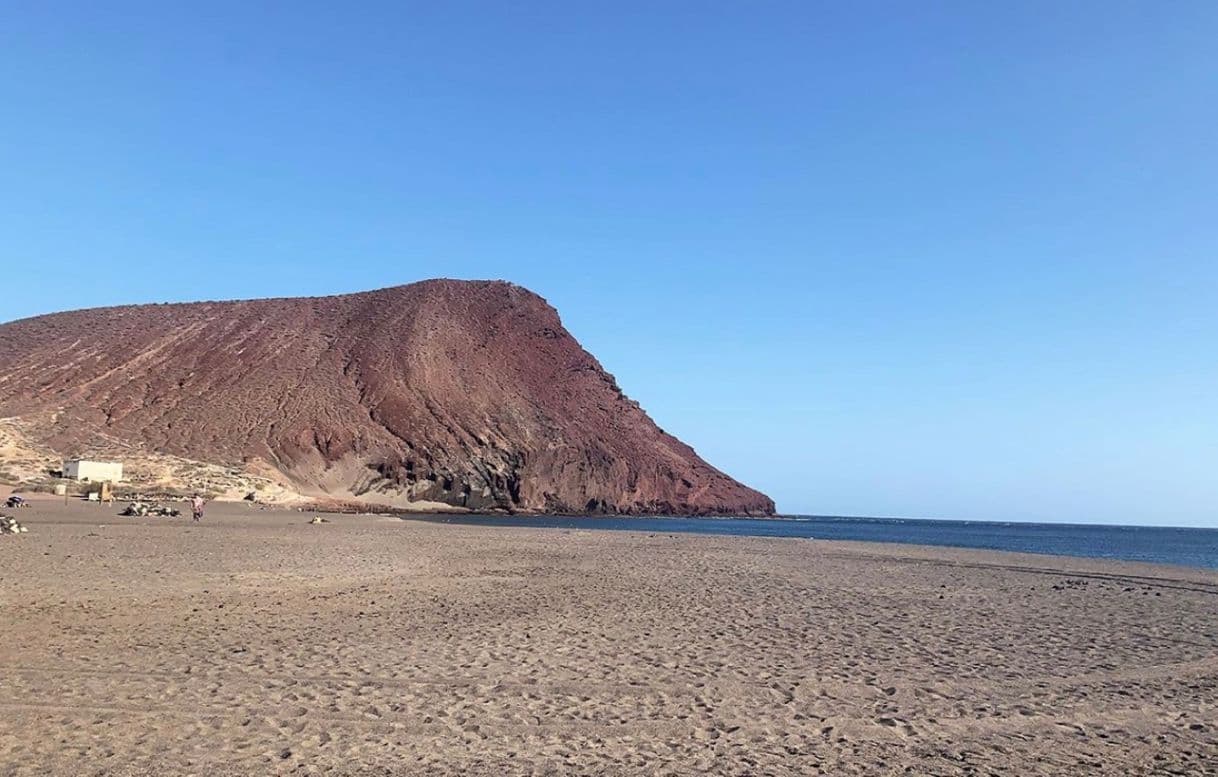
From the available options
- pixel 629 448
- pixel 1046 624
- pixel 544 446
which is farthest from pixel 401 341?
pixel 1046 624

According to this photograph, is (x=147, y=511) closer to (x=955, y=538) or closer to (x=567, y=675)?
(x=567, y=675)

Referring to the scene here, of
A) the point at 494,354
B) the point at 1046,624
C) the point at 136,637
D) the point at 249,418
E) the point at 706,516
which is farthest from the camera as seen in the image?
the point at 706,516

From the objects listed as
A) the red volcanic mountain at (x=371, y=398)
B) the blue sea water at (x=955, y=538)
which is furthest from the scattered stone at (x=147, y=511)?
the red volcanic mountain at (x=371, y=398)

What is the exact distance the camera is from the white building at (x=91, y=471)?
51.1 metres

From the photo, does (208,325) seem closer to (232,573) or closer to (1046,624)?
(232,573)

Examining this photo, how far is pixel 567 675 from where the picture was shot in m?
9.66

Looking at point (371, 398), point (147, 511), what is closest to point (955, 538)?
point (371, 398)

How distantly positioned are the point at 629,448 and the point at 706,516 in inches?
654

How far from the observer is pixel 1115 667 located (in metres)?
11.3

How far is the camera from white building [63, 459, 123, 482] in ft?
168

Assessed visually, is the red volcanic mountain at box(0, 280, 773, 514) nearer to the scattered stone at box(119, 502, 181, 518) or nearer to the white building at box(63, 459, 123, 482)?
the white building at box(63, 459, 123, 482)

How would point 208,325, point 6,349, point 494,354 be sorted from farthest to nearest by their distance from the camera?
1. point 494,354
2. point 208,325
3. point 6,349

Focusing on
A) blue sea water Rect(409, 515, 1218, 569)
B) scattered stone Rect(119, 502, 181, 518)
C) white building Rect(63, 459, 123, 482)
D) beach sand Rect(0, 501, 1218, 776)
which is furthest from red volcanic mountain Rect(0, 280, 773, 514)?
beach sand Rect(0, 501, 1218, 776)

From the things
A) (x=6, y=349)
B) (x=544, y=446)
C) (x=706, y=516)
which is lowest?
(x=706, y=516)
